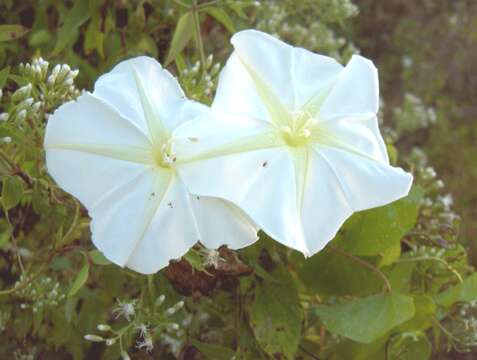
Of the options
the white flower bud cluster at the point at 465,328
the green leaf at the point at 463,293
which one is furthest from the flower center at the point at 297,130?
the white flower bud cluster at the point at 465,328

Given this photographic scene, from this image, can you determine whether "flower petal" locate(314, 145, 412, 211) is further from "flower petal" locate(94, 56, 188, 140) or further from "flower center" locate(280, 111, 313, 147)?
"flower petal" locate(94, 56, 188, 140)

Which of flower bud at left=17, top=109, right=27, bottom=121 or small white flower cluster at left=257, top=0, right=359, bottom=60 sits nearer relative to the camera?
flower bud at left=17, top=109, right=27, bottom=121

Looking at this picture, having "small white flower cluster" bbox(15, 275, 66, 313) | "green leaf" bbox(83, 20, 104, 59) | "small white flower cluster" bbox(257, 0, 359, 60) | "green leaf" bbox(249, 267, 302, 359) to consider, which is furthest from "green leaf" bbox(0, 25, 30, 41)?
"small white flower cluster" bbox(257, 0, 359, 60)

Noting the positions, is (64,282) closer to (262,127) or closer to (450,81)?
(262,127)

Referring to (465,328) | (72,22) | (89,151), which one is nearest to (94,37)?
(72,22)

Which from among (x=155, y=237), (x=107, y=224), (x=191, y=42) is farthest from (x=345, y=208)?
(x=191, y=42)
